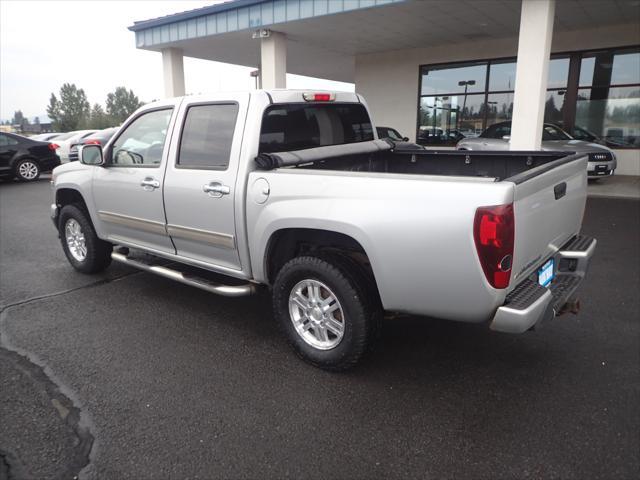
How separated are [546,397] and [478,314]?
868mm

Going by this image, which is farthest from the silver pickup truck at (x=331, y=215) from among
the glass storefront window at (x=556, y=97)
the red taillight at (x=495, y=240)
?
the glass storefront window at (x=556, y=97)

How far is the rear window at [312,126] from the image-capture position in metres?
3.81

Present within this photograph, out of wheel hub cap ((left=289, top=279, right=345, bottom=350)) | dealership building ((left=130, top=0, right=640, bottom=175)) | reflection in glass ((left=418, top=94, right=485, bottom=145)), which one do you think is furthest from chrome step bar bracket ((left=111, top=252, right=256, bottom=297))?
reflection in glass ((left=418, top=94, right=485, bottom=145))

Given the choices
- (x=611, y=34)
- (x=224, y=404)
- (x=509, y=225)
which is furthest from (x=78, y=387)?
(x=611, y=34)

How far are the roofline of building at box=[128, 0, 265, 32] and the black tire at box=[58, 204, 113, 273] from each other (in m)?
9.03

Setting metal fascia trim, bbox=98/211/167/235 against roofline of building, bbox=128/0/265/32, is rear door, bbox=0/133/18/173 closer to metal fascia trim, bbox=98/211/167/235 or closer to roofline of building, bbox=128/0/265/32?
roofline of building, bbox=128/0/265/32

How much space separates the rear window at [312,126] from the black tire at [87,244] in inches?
104

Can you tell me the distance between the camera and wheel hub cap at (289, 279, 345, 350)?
337cm

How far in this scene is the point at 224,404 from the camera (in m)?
3.06

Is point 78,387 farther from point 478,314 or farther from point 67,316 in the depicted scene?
point 478,314

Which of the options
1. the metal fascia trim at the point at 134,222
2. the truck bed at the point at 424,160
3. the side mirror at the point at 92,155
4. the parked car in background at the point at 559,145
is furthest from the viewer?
the parked car in background at the point at 559,145

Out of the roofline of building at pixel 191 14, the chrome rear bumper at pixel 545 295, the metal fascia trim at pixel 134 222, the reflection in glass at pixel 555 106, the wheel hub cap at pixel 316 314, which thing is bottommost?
the wheel hub cap at pixel 316 314

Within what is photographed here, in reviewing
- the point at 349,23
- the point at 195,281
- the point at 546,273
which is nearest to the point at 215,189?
the point at 195,281

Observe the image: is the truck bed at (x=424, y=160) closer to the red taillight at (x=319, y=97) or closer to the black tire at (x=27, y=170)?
the red taillight at (x=319, y=97)
